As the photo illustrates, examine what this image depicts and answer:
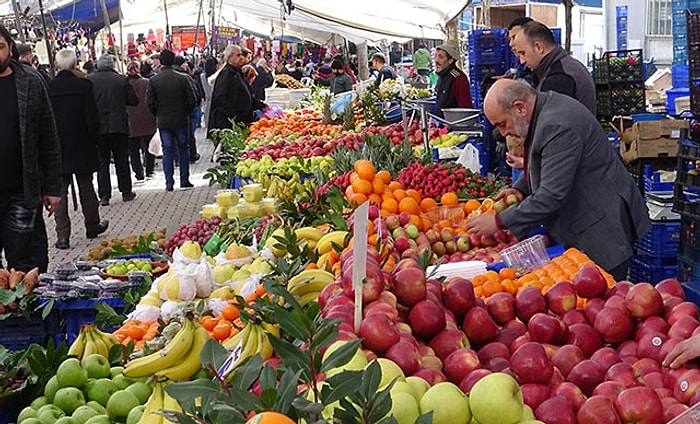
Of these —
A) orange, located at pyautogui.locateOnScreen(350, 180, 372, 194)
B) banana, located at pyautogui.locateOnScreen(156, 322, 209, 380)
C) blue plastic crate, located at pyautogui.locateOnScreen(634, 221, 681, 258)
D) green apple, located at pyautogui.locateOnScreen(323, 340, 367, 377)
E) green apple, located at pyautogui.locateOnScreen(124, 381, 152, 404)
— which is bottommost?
blue plastic crate, located at pyautogui.locateOnScreen(634, 221, 681, 258)

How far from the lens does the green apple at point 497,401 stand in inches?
72.2

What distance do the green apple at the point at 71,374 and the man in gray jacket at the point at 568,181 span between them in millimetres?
2239

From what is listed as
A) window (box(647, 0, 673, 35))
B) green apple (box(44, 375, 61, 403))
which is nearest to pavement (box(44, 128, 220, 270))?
green apple (box(44, 375, 61, 403))

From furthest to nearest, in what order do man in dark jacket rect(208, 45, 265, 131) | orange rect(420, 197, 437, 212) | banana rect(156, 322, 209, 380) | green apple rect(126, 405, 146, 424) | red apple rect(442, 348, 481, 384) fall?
1. man in dark jacket rect(208, 45, 265, 131)
2. orange rect(420, 197, 437, 212)
3. banana rect(156, 322, 209, 380)
4. green apple rect(126, 405, 146, 424)
5. red apple rect(442, 348, 481, 384)

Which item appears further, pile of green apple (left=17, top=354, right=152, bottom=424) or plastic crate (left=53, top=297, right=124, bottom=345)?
plastic crate (left=53, top=297, right=124, bottom=345)

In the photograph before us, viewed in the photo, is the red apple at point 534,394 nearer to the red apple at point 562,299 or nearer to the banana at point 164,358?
the red apple at point 562,299

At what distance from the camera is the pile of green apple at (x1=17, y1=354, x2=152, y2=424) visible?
107 inches

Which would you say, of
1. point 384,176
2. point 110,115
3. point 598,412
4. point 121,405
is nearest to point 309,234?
point 384,176

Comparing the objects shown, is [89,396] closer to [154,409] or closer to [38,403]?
[38,403]

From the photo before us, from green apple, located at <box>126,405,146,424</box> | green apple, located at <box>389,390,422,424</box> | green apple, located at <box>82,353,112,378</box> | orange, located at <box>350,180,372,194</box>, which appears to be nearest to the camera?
green apple, located at <box>389,390,422,424</box>

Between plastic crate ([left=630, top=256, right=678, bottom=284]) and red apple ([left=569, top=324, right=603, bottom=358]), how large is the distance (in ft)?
12.4

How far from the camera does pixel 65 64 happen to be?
9.95 m

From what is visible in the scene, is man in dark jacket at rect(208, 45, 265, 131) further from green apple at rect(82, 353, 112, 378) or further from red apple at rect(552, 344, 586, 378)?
red apple at rect(552, 344, 586, 378)

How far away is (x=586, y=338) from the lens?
8.93ft
